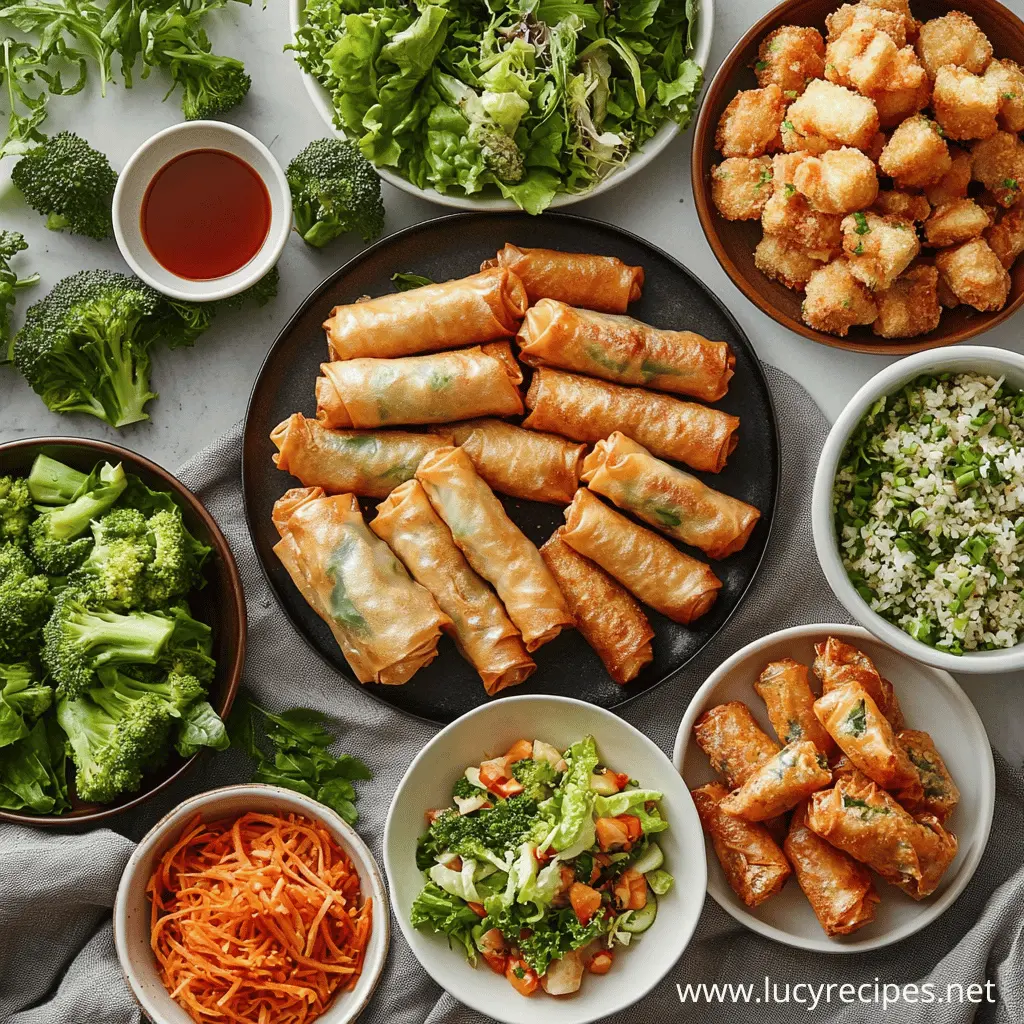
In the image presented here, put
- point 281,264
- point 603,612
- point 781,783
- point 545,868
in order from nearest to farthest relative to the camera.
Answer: point 545,868
point 781,783
point 603,612
point 281,264

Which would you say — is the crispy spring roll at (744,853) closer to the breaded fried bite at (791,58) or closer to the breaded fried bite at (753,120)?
the breaded fried bite at (753,120)

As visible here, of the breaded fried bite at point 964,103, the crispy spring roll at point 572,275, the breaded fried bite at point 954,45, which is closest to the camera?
the breaded fried bite at point 964,103

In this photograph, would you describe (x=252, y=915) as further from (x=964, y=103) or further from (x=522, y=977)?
(x=964, y=103)

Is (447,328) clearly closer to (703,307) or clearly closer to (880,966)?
(703,307)

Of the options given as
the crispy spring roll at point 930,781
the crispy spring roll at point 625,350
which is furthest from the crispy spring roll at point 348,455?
the crispy spring roll at point 930,781

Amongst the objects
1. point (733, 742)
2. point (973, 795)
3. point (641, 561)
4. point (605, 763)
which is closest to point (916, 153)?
point (641, 561)
